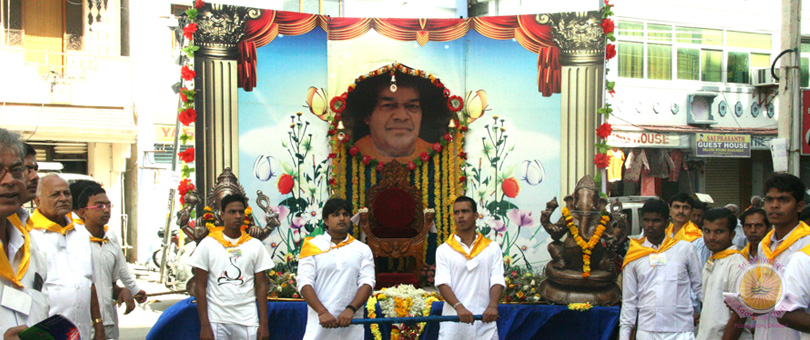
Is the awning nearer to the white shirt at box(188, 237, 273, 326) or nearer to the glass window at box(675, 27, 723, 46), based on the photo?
the white shirt at box(188, 237, 273, 326)

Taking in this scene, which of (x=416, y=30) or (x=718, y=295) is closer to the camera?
(x=718, y=295)

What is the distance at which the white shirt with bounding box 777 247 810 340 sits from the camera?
3658mm

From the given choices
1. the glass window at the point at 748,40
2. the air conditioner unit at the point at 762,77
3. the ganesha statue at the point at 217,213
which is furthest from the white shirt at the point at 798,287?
the air conditioner unit at the point at 762,77

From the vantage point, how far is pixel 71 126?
49.6 feet

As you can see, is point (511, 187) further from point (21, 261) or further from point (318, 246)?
point (21, 261)

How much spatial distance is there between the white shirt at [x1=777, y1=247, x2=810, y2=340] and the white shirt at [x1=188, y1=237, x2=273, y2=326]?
367 cm

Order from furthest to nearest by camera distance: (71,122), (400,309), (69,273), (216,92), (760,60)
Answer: (760,60)
(71,122)
(216,92)
(400,309)
(69,273)

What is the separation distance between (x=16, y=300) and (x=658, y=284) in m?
4.87

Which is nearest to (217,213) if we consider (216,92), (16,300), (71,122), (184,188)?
(184,188)

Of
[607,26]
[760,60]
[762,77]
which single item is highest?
[760,60]

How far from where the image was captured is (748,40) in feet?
64.0

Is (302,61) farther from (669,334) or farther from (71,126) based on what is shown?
(71,126)

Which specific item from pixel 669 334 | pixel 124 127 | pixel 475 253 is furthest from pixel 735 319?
pixel 124 127

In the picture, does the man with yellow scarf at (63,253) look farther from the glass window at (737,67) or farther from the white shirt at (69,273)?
the glass window at (737,67)
